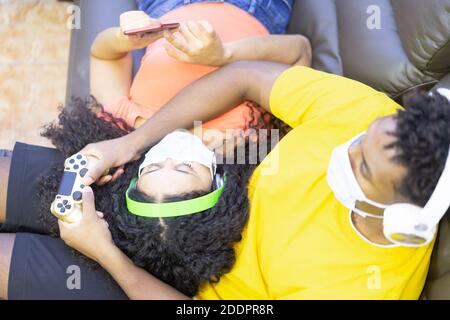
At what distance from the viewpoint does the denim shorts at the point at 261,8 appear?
1441mm

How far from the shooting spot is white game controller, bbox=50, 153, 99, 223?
110 cm

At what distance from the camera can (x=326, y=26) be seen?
4.73 feet

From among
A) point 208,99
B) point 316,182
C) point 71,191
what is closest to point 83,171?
point 71,191

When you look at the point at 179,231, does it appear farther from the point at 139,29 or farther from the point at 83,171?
the point at 139,29

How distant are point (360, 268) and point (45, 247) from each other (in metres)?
0.70

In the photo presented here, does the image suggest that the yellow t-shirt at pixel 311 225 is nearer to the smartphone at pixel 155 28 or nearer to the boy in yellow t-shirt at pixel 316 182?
the boy in yellow t-shirt at pixel 316 182

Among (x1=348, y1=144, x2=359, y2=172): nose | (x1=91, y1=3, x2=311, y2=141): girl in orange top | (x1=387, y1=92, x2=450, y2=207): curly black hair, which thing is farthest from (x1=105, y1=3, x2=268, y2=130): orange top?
(x1=387, y1=92, x2=450, y2=207): curly black hair

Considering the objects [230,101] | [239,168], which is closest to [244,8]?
[230,101]

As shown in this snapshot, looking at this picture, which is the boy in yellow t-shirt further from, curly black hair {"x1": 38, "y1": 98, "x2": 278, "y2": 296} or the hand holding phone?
the hand holding phone

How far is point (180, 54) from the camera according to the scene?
1.29 metres

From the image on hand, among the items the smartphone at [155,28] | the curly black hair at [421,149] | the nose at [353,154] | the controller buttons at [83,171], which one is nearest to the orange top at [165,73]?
the smartphone at [155,28]

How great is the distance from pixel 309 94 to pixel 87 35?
721 millimetres

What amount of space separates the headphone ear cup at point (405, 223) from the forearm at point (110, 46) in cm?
78
